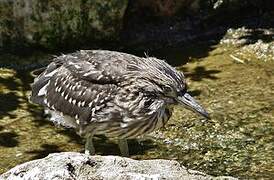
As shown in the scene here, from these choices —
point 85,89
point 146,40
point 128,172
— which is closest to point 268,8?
point 146,40

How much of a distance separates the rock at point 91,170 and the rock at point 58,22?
6725mm

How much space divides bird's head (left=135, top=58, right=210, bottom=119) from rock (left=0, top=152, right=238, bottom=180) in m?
1.88

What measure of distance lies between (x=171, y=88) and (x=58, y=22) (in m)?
5.05

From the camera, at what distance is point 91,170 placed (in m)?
4.35

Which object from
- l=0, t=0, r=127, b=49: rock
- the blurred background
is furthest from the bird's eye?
l=0, t=0, r=127, b=49: rock

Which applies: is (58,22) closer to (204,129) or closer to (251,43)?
(251,43)

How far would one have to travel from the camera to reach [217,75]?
9.88 m

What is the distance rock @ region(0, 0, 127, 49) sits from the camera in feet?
35.7

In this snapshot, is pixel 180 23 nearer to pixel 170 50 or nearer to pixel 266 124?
pixel 170 50

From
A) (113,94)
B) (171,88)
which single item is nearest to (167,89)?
(171,88)

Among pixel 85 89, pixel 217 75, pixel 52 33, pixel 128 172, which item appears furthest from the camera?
pixel 52 33

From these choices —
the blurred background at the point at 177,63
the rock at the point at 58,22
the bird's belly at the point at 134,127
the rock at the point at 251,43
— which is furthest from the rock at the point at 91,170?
the rock at the point at 58,22

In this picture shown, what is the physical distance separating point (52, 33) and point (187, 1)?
8.05 ft

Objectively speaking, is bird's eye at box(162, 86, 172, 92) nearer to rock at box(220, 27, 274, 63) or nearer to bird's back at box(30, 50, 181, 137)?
bird's back at box(30, 50, 181, 137)
